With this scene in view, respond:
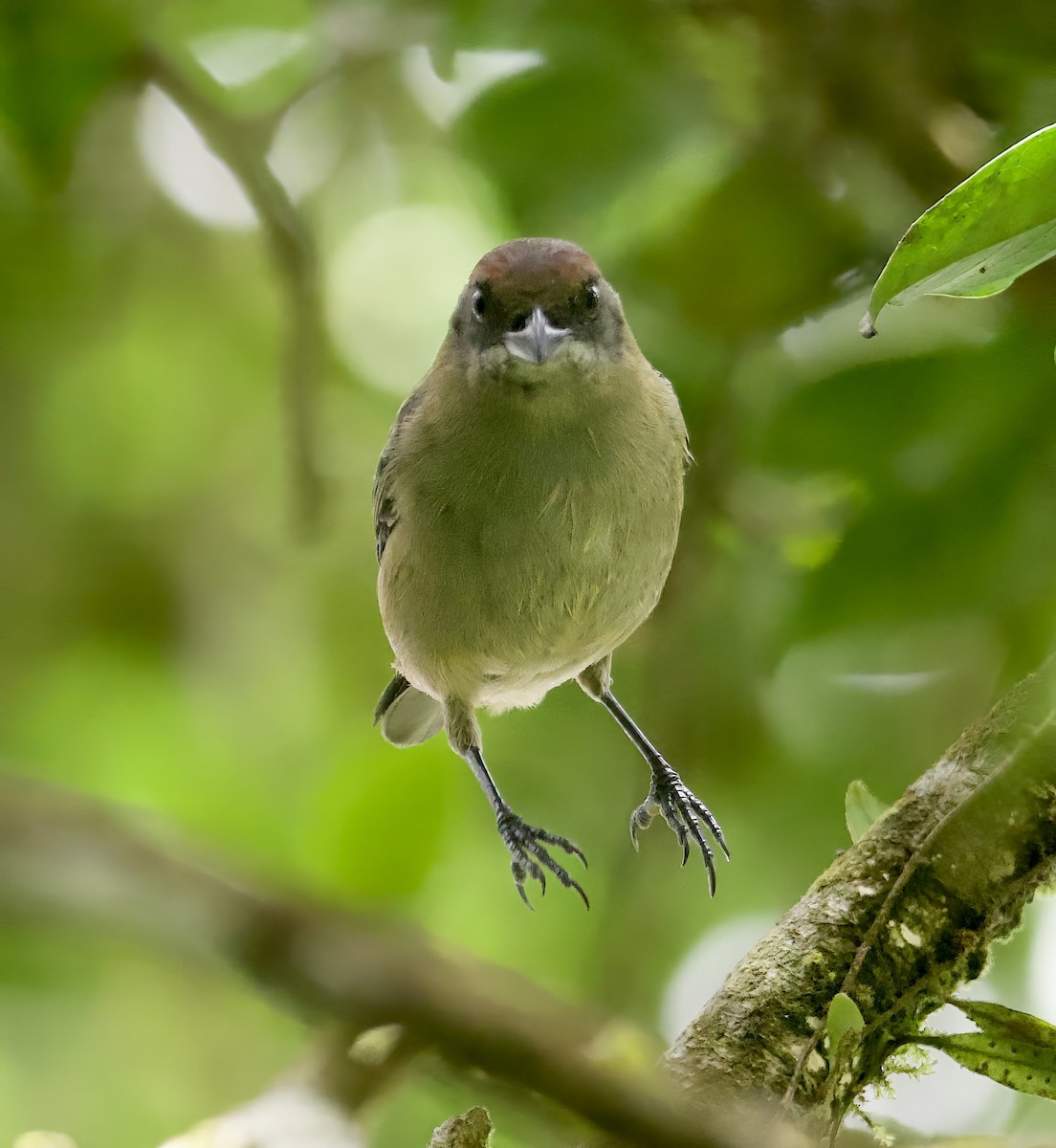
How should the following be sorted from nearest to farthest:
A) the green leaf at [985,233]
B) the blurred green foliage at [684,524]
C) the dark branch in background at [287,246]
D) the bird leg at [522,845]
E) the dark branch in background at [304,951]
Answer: the dark branch in background at [304,951]
the green leaf at [985,233]
the blurred green foliage at [684,524]
the bird leg at [522,845]
the dark branch in background at [287,246]

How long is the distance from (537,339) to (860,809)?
1.20 meters

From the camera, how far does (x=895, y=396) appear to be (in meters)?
2.57

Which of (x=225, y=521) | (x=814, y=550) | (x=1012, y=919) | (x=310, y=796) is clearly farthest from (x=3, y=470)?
(x=1012, y=919)

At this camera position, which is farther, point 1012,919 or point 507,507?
point 507,507

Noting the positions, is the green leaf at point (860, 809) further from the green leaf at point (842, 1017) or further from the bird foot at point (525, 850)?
the bird foot at point (525, 850)

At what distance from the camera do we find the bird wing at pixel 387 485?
11.4 ft

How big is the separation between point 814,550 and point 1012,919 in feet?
3.41

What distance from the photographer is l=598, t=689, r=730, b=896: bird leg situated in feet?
11.4

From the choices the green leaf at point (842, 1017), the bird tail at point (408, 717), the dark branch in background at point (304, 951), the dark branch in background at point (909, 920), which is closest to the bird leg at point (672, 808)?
the bird tail at point (408, 717)

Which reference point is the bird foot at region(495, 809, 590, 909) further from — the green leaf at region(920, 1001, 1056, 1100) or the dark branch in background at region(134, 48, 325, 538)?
the green leaf at region(920, 1001, 1056, 1100)

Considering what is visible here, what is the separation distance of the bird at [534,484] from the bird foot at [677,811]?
0.28 ft

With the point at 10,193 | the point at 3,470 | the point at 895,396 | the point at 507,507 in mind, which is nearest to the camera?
the point at 895,396

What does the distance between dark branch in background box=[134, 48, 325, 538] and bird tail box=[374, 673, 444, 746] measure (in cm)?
63

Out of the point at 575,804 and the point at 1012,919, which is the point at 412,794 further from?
the point at 575,804
